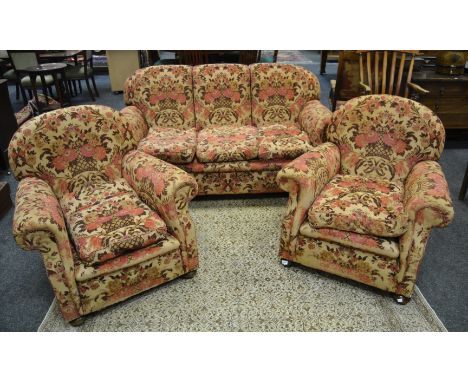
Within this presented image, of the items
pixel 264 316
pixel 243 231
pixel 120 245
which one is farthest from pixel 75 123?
pixel 264 316

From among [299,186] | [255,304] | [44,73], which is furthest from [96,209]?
[44,73]

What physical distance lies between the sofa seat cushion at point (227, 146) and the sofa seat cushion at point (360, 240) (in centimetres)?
85

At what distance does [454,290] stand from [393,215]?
0.60 metres

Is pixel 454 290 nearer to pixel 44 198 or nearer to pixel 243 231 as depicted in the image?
pixel 243 231

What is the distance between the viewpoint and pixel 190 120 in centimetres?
293

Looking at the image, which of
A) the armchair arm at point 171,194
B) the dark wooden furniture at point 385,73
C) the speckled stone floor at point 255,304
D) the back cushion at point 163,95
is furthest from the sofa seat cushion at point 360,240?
the dark wooden furniture at point 385,73

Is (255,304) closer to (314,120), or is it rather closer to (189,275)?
(189,275)

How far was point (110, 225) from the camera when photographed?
1.76 m

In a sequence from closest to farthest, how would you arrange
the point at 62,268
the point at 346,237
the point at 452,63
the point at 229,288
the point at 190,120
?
the point at 62,268
the point at 346,237
the point at 229,288
the point at 190,120
the point at 452,63

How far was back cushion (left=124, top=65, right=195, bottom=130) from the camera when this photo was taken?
2832mm

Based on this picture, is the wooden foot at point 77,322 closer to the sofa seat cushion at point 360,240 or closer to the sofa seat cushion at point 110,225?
the sofa seat cushion at point 110,225

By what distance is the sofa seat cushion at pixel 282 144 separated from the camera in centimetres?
253

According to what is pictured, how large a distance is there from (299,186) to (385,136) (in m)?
0.66

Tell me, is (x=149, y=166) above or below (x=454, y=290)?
above
